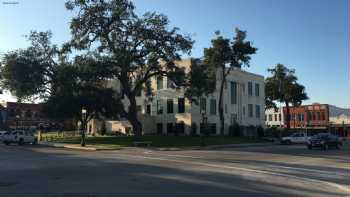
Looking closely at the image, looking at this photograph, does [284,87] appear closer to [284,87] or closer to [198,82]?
[284,87]

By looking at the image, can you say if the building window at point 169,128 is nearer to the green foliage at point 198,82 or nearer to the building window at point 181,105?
the building window at point 181,105

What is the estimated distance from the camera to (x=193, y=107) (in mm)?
71000

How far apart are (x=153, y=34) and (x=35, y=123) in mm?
86419

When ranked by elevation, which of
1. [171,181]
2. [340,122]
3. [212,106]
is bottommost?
[171,181]

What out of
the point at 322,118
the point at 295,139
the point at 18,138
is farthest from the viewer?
the point at 322,118

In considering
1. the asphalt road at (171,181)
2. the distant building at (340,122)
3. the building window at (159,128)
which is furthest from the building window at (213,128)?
the asphalt road at (171,181)

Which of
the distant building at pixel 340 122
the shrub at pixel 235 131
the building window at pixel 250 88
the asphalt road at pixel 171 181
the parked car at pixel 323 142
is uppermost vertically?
the building window at pixel 250 88


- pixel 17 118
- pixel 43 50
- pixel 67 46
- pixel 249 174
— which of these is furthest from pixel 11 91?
pixel 17 118

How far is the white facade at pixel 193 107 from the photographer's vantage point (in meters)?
71.6

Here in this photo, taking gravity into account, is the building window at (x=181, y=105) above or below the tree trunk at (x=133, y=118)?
above

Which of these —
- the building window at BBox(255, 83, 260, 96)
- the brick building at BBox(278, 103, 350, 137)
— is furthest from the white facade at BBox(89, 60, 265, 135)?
the brick building at BBox(278, 103, 350, 137)

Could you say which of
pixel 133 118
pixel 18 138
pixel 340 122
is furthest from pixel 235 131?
pixel 340 122

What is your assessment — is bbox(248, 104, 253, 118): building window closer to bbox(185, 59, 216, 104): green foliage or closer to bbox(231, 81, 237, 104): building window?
bbox(231, 81, 237, 104): building window

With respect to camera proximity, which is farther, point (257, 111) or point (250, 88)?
point (257, 111)
